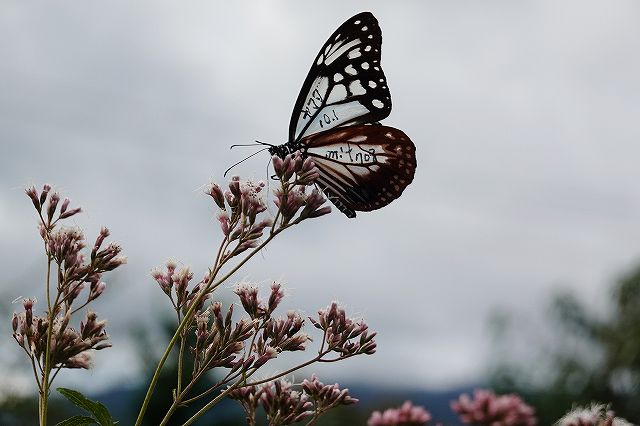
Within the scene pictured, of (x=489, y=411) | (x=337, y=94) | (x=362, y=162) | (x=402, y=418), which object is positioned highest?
(x=337, y=94)

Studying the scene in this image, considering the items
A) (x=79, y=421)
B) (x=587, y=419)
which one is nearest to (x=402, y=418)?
(x=587, y=419)

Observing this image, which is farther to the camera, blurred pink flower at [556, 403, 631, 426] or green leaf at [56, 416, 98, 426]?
blurred pink flower at [556, 403, 631, 426]

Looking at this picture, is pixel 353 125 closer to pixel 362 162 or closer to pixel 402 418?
pixel 362 162

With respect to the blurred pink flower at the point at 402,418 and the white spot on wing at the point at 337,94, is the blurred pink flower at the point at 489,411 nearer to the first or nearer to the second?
the blurred pink flower at the point at 402,418

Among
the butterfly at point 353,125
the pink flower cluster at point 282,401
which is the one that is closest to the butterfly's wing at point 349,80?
the butterfly at point 353,125

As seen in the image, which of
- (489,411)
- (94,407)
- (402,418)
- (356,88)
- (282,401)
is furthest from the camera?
(489,411)

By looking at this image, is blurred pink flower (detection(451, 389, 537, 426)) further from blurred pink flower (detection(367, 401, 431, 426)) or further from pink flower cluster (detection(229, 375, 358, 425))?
pink flower cluster (detection(229, 375, 358, 425))

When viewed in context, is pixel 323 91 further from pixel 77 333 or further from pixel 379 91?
pixel 77 333

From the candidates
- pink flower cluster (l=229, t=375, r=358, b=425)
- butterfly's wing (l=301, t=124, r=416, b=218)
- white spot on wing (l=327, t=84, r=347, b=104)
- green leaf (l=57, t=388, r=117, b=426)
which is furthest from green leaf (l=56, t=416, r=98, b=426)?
white spot on wing (l=327, t=84, r=347, b=104)

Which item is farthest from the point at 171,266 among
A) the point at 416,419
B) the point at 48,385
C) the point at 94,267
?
the point at 416,419
